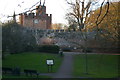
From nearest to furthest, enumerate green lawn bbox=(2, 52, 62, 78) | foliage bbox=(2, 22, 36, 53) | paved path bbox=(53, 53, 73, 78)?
paved path bbox=(53, 53, 73, 78), foliage bbox=(2, 22, 36, 53), green lawn bbox=(2, 52, 62, 78)

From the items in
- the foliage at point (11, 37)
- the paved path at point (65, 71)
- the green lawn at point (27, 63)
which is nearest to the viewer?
the paved path at point (65, 71)

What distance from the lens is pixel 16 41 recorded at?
2947 centimetres

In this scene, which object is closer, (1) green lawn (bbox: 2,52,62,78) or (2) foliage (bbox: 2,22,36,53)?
(2) foliage (bbox: 2,22,36,53)

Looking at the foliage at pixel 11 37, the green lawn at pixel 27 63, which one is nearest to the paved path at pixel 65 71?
the green lawn at pixel 27 63

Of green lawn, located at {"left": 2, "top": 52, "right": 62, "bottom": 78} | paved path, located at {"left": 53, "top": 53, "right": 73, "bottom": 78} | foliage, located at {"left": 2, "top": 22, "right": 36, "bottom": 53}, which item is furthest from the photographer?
green lawn, located at {"left": 2, "top": 52, "right": 62, "bottom": 78}

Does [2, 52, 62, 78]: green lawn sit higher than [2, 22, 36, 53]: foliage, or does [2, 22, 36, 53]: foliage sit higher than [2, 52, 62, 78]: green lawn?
[2, 22, 36, 53]: foliage

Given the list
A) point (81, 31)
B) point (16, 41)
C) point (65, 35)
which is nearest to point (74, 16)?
point (65, 35)

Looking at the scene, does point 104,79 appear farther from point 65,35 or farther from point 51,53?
point 51,53

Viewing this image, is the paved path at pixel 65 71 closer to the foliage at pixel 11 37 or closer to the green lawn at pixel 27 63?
the green lawn at pixel 27 63

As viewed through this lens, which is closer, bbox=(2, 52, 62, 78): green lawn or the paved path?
the paved path

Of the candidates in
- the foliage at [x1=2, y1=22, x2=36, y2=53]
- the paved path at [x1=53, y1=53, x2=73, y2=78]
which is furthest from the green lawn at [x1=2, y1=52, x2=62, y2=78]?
the foliage at [x1=2, y1=22, x2=36, y2=53]

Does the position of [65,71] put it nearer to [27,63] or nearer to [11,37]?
[27,63]

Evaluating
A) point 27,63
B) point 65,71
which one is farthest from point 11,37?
point 65,71

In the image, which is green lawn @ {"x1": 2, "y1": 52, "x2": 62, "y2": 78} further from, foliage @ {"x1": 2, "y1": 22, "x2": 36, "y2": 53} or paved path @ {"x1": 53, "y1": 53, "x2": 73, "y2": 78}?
foliage @ {"x1": 2, "y1": 22, "x2": 36, "y2": 53}
